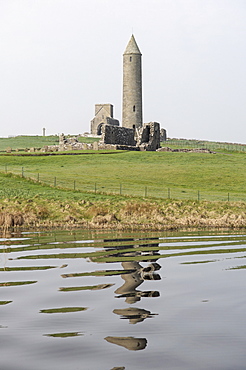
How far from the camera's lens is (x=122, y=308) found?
34.6ft

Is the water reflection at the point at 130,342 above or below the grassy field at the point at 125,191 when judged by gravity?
below

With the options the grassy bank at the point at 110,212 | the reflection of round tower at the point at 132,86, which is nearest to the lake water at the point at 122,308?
the grassy bank at the point at 110,212

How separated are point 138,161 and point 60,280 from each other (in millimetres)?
56164

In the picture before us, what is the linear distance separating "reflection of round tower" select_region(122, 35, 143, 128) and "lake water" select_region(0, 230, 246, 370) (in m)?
87.3

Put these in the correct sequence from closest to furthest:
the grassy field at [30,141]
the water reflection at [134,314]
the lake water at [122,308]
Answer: the lake water at [122,308]
the water reflection at [134,314]
the grassy field at [30,141]

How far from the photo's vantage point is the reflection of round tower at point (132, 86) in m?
105

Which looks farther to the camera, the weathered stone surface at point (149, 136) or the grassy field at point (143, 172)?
the weathered stone surface at point (149, 136)

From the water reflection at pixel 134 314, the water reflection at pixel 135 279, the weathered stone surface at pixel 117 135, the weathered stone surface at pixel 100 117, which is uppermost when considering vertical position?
the weathered stone surface at pixel 100 117

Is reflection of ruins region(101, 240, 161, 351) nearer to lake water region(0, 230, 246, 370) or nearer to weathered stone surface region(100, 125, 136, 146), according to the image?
lake water region(0, 230, 246, 370)

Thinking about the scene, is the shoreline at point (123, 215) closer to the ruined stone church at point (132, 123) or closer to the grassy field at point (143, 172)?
the grassy field at point (143, 172)

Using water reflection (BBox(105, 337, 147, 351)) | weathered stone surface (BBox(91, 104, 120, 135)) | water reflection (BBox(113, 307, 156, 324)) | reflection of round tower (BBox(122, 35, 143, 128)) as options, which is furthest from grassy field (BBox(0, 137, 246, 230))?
weathered stone surface (BBox(91, 104, 120, 135))

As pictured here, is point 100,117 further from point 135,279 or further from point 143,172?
point 135,279

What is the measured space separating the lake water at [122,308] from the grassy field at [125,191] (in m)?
12.1

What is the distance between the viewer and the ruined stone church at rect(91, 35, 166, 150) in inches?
3556
